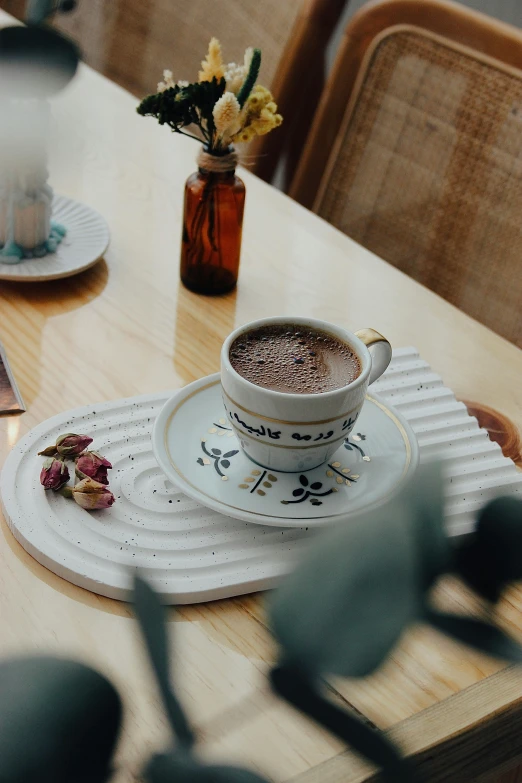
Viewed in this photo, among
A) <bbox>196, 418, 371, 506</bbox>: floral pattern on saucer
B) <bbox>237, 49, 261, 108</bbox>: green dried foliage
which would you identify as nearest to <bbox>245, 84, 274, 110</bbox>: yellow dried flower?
<bbox>237, 49, 261, 108</bbox>: green dried foliage

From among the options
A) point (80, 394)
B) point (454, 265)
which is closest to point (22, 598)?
point (80, 394)

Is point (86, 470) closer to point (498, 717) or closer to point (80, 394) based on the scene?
point (80, 394)

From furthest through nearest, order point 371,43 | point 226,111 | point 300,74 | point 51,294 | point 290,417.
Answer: point 300,74 → point 371,43 → point 51,294 → point 226,111 → point 290,417

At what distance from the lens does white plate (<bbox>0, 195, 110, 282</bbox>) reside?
753 millimetres

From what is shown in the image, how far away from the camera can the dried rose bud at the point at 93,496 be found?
502 mm

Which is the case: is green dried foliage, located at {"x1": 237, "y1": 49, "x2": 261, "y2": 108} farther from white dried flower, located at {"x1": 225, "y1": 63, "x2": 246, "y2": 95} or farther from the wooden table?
the wooden table

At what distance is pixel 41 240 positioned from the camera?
30.9 inches

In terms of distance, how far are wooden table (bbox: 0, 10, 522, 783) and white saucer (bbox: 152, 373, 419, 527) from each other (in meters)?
0.06

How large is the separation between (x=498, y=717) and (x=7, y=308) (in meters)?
0.52

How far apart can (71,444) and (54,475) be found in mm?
33

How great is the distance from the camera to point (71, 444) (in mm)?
539

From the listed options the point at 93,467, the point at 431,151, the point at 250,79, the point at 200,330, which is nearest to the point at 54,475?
the point at 93,467

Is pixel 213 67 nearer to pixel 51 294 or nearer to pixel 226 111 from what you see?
pixel 226 111

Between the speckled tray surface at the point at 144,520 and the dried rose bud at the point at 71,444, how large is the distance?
18 mm
